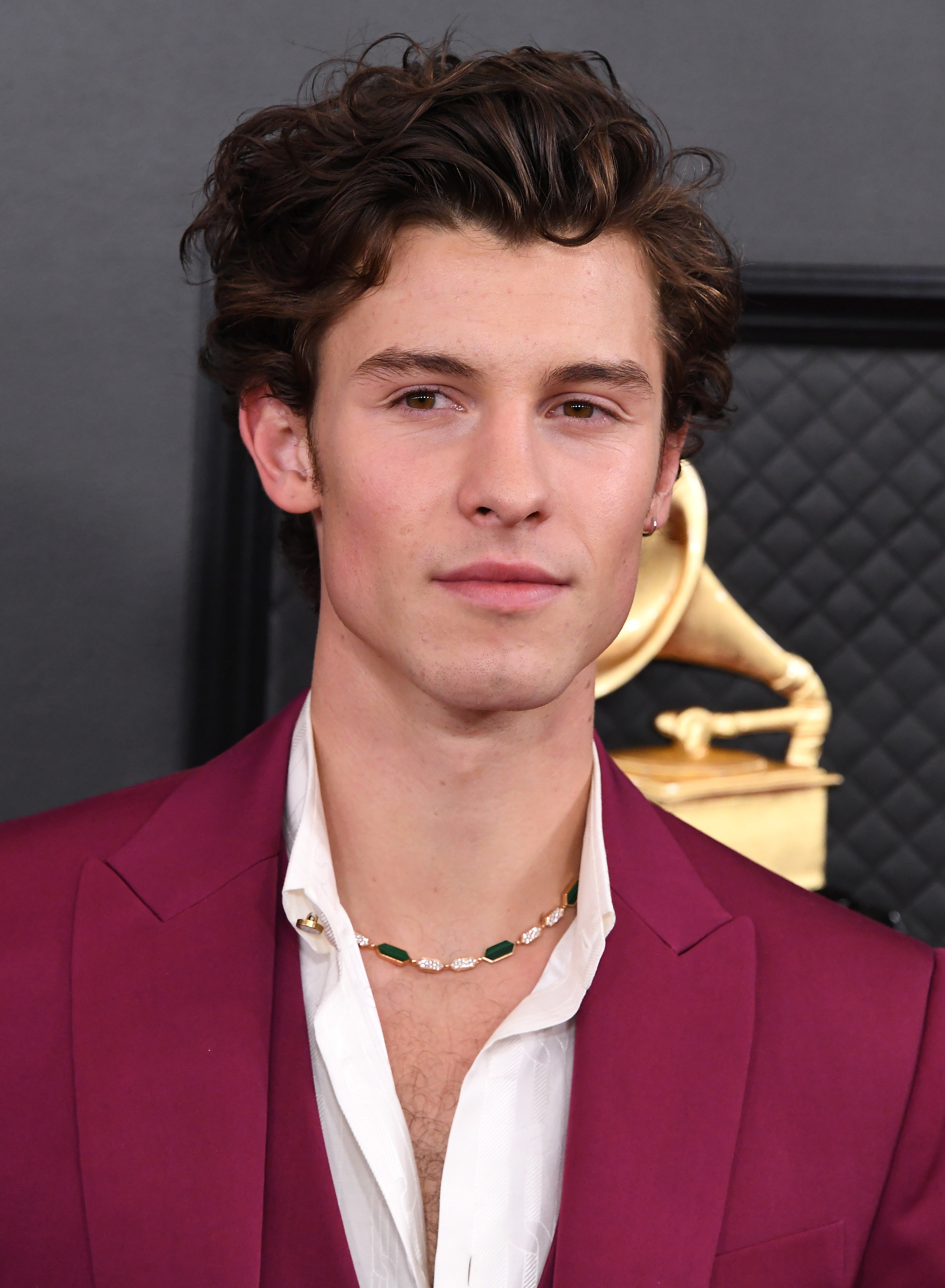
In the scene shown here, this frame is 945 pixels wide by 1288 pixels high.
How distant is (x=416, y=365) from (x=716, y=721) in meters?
0.65

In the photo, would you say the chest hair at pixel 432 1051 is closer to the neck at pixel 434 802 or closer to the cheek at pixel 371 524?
the neck at pixel 434 802

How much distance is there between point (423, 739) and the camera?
1014 millimetres

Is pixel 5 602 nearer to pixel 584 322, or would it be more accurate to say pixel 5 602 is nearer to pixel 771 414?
pixel 584 322

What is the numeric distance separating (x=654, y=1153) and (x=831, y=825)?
0.84m

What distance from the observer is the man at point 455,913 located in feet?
2.97

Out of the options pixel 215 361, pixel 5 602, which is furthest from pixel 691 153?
pixel 5 602

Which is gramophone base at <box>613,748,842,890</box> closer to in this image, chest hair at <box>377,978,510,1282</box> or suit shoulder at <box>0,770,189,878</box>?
chest hair at <box>377,978,510,1282</box>

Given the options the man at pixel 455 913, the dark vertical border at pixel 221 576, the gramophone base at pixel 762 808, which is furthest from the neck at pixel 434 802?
the dark vertical border at pixel 221 576

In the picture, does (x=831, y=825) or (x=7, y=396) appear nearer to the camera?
(x=7, y=396)

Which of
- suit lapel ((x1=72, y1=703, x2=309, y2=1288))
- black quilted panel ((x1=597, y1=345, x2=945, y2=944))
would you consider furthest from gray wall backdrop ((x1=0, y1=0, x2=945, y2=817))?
suit lapel ((x1=72, y1=703, x2=309, y2=1288))

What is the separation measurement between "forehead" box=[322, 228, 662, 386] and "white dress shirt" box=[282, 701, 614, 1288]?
14.2 inches

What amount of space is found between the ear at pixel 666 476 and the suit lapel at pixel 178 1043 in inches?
15.5

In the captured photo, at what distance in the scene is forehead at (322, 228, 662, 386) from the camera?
3.10 feet

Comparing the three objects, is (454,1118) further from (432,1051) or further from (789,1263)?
(789,1263)
